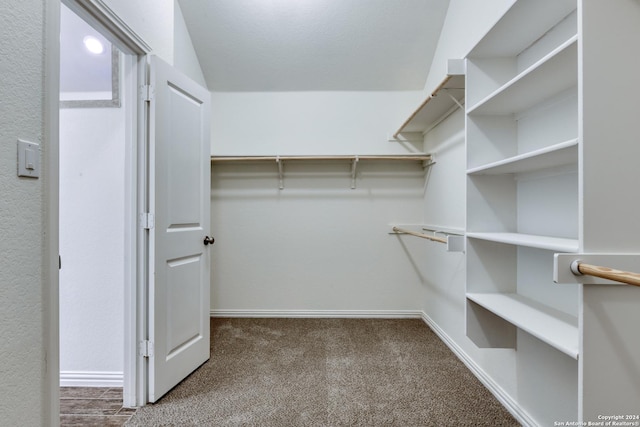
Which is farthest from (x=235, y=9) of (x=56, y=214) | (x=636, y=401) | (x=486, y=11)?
(x=636, y=401)

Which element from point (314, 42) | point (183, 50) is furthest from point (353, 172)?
point (183, 50)

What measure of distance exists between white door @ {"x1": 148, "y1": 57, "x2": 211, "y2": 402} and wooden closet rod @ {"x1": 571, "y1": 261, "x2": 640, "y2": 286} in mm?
1834

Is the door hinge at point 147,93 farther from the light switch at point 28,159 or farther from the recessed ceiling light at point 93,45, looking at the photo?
the light switch at point 28,159

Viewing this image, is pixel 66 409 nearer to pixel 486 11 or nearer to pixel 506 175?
pixel 506 175

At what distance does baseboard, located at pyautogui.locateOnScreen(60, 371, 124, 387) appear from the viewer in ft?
5.90

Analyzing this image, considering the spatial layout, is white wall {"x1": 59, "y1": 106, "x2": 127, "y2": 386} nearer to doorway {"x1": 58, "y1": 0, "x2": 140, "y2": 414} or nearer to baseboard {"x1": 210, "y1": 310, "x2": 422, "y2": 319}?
doorway {"x1": 58, "y1": 0, "x2": 140, "y2": 414}

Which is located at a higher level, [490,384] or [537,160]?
[537,160]

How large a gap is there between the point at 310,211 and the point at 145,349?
5.78 ft

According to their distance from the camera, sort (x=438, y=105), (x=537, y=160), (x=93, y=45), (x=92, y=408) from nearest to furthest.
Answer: (x=537, y=160) < (x=92, y=408) < (x=93, y=45) < (x=438, y=105)

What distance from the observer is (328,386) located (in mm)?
1761

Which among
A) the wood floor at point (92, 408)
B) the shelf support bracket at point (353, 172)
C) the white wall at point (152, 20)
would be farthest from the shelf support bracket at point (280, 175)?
the wood floor at point (92, 408)

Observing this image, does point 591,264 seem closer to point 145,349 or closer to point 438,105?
point 438,105

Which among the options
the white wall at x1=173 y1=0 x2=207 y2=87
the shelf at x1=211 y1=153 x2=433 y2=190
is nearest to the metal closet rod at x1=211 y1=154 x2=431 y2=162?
the shelf at x1=211 y1=153 x2=433 y2=190

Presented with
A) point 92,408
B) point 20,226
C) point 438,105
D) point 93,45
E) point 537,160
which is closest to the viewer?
point 20,226
